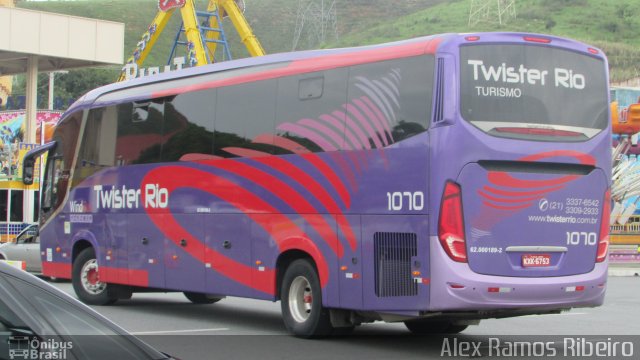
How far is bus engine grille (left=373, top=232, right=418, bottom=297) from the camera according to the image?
11.4 m

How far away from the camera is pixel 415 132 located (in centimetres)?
1153

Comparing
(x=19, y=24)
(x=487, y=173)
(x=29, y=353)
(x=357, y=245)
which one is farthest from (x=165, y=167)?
(x=19, y=24)

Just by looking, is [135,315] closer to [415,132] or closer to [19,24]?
[415,132]

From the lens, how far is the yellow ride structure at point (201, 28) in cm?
4375

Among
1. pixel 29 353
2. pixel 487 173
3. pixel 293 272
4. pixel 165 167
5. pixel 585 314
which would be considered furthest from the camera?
pixel 585 314

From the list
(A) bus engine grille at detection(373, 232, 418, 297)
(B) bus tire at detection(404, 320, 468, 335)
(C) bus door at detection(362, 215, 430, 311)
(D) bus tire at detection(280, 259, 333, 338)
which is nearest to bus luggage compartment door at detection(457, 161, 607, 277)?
(C) bus door at detection(362, 215, 430, 311)

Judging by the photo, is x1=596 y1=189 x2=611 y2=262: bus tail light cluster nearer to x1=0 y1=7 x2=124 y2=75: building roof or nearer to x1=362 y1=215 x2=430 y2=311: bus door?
x1=362 y1=215 x2=430 y2=311: bus door

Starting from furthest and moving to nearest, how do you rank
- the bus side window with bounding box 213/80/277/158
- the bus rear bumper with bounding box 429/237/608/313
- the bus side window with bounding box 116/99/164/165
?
1. the bus side window with bounding box 116/99/164/165
2. the bus side window with bounding box 213/80/277/158
3. the bus rear bumper with bounding box 429/237/608/313

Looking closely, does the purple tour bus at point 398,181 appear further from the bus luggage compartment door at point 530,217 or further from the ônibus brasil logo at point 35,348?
the ônibus brasil logo at point 35,348

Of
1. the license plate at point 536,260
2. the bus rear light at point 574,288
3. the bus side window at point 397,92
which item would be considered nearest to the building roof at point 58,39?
the bus side window at point 397,92

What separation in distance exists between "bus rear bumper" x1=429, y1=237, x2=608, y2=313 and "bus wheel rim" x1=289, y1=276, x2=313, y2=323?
8.01 ft

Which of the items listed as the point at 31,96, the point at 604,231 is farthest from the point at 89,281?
the point at 31,96

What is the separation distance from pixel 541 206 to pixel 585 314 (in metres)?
6.03

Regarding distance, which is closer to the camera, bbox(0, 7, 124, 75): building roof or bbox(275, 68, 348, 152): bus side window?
bbox(275, 68, 348, 152): bus side window
